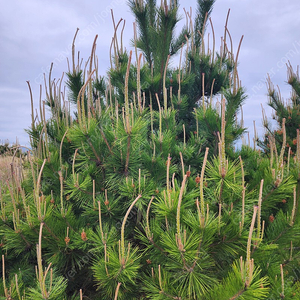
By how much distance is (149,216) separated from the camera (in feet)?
8.05

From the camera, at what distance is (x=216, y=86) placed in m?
4.11

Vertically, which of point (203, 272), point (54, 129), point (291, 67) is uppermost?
point (291, 67)

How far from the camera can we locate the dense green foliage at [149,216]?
5.60ft

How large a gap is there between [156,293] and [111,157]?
1092 millimetres

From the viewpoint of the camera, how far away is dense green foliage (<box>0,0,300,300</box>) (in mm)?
1706

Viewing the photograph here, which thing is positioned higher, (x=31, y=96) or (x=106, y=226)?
(x=31, y=96)

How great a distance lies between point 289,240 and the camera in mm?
2236

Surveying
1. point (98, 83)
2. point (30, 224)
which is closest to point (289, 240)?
point (30, 224)

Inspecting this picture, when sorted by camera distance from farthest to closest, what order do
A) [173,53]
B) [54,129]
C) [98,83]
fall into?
[173,53], [98,83], [54,129]

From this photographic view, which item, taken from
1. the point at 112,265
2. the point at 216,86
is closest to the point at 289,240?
the point at 112,265

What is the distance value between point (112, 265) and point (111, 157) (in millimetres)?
872

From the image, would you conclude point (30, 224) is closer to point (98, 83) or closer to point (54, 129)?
point (54, 129)

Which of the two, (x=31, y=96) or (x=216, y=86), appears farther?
(x=216, y=86)

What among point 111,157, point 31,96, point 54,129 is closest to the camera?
point 111,157
